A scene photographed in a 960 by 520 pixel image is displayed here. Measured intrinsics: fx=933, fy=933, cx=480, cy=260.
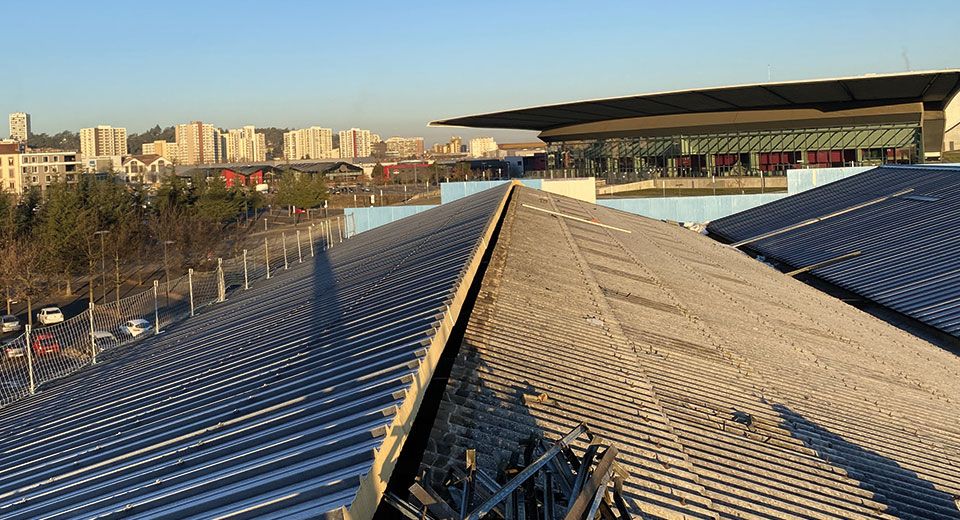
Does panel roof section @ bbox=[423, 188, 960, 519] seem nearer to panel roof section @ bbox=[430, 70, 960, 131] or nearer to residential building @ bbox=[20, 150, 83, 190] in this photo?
panel roof section @ bbox=[430, 70, 960, 131]

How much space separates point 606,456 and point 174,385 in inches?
A: 184

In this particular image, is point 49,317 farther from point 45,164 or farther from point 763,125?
point 45,164

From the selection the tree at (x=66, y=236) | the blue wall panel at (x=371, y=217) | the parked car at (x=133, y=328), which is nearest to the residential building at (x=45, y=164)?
the tree at (x=66, y=236)

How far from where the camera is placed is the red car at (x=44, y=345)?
13805 mm

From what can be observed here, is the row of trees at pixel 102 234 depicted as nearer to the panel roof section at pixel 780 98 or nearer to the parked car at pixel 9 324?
the parked car at pixel 9 324

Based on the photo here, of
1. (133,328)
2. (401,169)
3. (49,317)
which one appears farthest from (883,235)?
(401,169)

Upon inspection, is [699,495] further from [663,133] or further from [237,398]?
[663,133]

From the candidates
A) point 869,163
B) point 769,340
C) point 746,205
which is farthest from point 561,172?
point 769,340

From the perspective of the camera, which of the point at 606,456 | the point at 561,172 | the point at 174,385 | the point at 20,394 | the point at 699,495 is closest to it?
the point at 606,456

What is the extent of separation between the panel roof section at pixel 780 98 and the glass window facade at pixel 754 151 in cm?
156

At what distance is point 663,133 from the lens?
1870 inches

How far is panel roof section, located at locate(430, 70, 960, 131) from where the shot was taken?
37.2 meters

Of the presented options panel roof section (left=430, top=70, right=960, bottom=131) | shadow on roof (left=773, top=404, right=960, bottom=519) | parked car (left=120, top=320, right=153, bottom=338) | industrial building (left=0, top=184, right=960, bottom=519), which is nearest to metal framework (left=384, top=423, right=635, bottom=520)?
industrial building (left=0, top=184, right=960, bottom=519)

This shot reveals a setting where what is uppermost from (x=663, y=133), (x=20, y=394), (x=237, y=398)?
(x=663, y=133)
